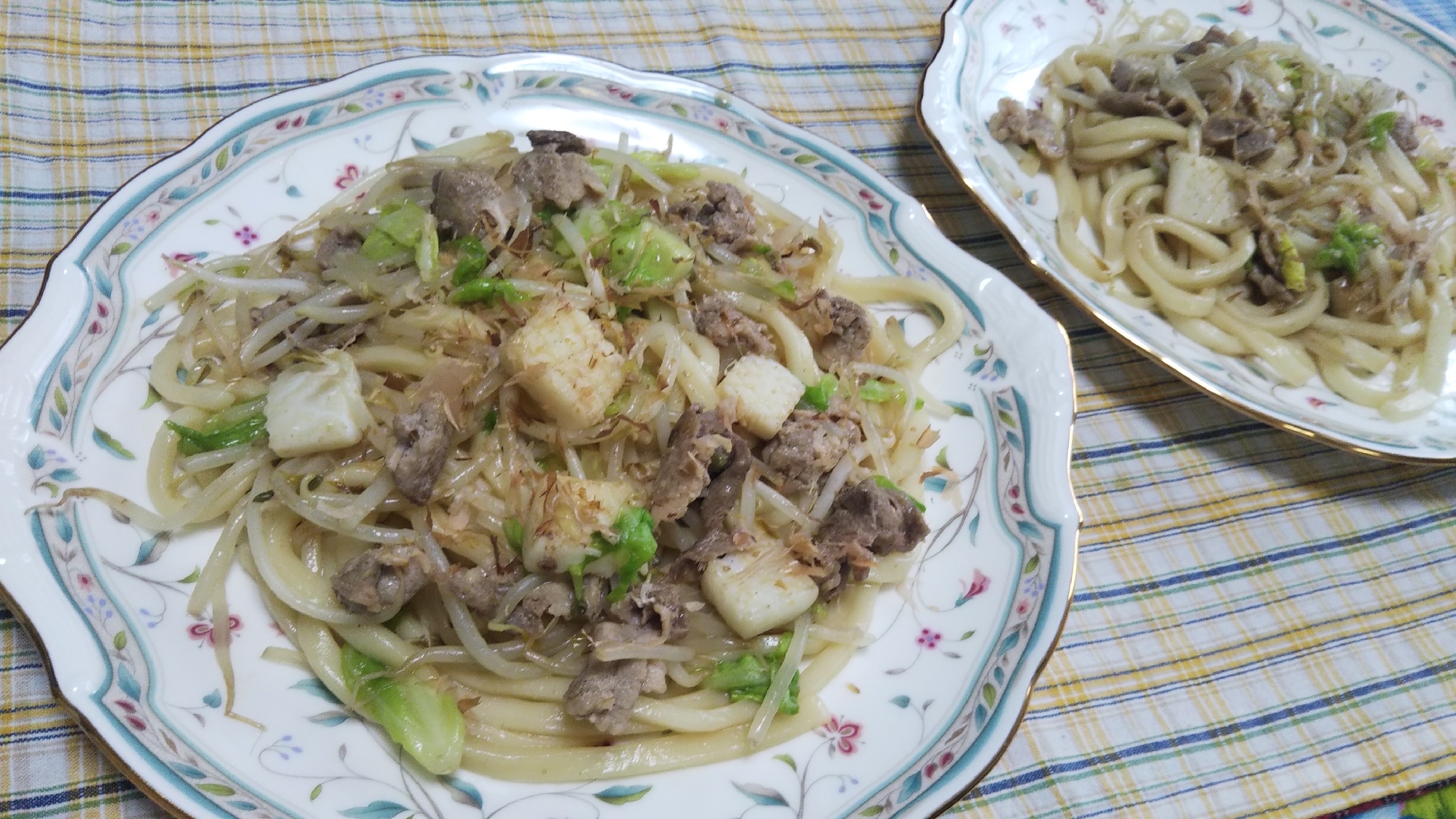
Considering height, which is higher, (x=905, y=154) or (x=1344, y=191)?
(x=905, y=154)

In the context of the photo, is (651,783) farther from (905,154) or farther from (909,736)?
(905,154)

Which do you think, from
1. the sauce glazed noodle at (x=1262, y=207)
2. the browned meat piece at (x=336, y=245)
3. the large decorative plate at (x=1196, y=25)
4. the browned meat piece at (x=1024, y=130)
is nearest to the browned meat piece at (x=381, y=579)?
the browned meat piece at (x=336, y=245)

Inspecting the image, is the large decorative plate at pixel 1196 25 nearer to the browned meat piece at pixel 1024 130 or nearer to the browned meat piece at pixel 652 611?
the browned meat piece at pixel 1024 130

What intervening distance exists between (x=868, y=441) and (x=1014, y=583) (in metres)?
0.67

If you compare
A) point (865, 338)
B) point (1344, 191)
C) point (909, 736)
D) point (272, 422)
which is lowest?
point (909, 736)

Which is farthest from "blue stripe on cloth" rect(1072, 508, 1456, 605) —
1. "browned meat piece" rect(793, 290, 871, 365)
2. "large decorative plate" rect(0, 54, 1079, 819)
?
"browned meat piece" rect(793, 290, 871, 365)

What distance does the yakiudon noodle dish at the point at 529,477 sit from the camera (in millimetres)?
2352

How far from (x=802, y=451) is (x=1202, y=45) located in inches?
144

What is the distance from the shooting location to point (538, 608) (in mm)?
2387

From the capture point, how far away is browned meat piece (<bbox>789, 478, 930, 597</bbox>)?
260cm

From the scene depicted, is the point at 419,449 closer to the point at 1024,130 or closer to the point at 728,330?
the point at 728,330

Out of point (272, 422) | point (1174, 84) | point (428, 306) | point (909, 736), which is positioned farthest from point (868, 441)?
point (1174, 84)

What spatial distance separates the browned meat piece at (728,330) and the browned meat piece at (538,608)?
37.7 inches

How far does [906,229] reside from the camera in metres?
3.52
